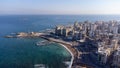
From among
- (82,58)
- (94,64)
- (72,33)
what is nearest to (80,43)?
(72,33)

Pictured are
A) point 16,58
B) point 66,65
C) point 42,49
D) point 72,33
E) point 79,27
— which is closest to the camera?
point 66,65

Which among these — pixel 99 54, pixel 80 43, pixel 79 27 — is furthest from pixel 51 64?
pixel 79 27

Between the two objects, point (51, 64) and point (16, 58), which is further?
point (16, 58)

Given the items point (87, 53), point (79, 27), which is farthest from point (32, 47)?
point (79, 27)

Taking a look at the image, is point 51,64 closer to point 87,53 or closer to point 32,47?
point 87,53

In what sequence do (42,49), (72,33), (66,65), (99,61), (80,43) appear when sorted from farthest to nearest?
(72,33) → (80,43) → (42,49) → (99,61) → (66,65)

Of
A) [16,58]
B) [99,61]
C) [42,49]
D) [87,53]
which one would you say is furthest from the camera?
[42,49]

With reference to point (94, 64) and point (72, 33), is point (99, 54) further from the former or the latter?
point (72, 33)

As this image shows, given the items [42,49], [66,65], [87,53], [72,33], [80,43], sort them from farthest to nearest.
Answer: [72,33], [80,43], [42,49], [87,53], [66,65]

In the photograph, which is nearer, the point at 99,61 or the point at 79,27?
the point at 99,61
